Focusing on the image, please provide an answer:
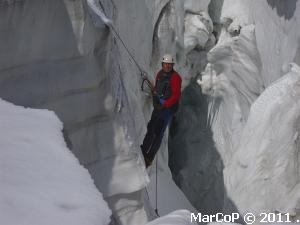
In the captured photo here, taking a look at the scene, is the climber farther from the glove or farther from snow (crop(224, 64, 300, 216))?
snow (crop(224, 64, 300, 216))

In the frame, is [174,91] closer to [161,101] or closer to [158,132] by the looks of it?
[161,101]

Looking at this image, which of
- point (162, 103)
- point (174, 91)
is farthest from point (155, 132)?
A: point (174, 91)

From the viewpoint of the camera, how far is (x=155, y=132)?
5383 millimetres

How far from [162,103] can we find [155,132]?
1.06ft

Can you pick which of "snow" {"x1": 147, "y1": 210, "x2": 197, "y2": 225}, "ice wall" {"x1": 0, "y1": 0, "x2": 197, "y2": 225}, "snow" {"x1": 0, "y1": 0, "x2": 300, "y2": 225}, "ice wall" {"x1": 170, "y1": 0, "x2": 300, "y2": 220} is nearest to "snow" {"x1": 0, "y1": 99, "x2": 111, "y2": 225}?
"snow" {"x1": 0, "y1": 0, "x2": 300, "y2": 225}

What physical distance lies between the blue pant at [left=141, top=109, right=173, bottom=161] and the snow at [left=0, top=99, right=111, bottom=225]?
2792mm

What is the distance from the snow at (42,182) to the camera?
6.13ft

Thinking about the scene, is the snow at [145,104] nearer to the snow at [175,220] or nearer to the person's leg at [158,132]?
the snow at [175,220]

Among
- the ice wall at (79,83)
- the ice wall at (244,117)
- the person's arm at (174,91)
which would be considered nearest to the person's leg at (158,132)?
the person's arm at (174,91)

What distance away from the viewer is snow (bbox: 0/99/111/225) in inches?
73.5

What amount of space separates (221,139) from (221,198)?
1249mm

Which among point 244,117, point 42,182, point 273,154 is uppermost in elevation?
point 42,182

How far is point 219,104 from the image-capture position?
9648 millimetres

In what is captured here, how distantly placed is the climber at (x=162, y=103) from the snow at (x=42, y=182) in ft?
9.04
